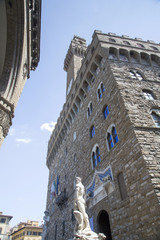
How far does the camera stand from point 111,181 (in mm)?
8047

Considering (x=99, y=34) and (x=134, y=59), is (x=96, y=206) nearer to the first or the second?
(x=134, y=59)

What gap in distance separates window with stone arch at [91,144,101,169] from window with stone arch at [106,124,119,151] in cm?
127

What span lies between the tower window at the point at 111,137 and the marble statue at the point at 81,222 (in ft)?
9.98

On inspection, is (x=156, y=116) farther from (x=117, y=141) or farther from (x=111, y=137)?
(x=111, y=137)

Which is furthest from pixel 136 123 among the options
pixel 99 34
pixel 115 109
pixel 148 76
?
pixel 99 34

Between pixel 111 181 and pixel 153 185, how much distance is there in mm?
2594

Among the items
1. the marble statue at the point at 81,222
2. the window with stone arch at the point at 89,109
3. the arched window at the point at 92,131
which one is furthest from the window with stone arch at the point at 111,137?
the window with stone arch at the point at 89,109

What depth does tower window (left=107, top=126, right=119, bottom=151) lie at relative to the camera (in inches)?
348

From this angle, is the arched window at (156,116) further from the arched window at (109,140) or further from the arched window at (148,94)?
the arched window at (109,140)

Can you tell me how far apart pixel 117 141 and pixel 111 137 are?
63 centimetres

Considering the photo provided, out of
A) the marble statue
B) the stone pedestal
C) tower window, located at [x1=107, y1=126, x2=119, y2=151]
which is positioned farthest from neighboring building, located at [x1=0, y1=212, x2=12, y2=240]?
the stone pedestal

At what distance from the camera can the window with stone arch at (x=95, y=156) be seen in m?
10.2

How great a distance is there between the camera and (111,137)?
9.15m

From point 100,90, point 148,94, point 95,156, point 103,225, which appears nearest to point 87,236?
point 103,225
